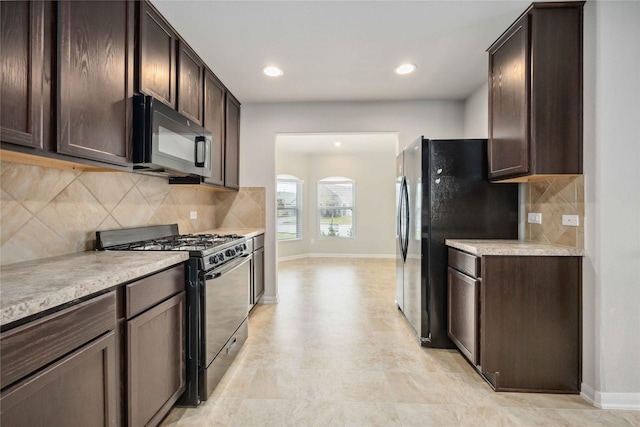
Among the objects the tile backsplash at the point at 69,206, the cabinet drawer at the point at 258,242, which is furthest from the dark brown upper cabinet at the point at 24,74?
the cabinet drawer at the point at 258,242

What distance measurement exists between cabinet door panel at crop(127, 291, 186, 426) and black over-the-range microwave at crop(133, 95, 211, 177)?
837mm

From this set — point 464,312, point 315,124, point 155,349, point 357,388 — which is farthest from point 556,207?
point 155,349

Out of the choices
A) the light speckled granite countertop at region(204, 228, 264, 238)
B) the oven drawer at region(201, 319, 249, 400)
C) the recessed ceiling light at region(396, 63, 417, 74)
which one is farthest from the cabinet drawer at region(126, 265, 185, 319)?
the recessed ceiling light at region(396, 63, 417, 74)

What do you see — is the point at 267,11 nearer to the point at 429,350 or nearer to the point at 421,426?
the point at 421,426

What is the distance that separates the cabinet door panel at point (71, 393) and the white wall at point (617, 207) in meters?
2.62

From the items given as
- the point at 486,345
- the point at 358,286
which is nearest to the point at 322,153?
the point at 358,286

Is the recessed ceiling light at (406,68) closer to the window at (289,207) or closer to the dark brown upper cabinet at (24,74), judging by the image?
the dark brown upper cabinet at (24,74)

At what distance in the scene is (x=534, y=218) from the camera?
2.46 metres

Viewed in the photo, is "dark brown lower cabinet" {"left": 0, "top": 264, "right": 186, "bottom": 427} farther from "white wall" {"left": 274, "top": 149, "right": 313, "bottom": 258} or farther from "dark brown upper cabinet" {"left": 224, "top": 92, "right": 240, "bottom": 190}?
"white wall" {"left": 274, "top": 149, "right": 313, "bottom": 258}

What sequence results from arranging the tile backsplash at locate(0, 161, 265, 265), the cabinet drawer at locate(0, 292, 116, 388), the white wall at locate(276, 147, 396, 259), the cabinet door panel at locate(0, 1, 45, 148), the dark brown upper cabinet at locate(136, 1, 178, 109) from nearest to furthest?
the cabinet drawer at locate(0, 292, 116, 388), the cabinet door panel at locate(0, 1, 45, 148), the tile backsplash at locate(0, 161, 265, 265), the dark brown upper cabinet at locate(136, 1, 178, 109), the white wall at locate(276, 147, 396, 259)

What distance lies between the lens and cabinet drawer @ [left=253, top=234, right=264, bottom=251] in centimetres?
349

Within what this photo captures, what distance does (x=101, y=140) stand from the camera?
5.22 ft

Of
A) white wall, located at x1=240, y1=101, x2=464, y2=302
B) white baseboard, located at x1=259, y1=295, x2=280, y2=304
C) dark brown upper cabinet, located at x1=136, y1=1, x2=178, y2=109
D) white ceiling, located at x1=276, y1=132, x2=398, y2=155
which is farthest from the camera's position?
white ceiling, located at x1=276, y1=132, x2=398, y2=155

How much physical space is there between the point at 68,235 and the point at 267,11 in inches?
72.4
